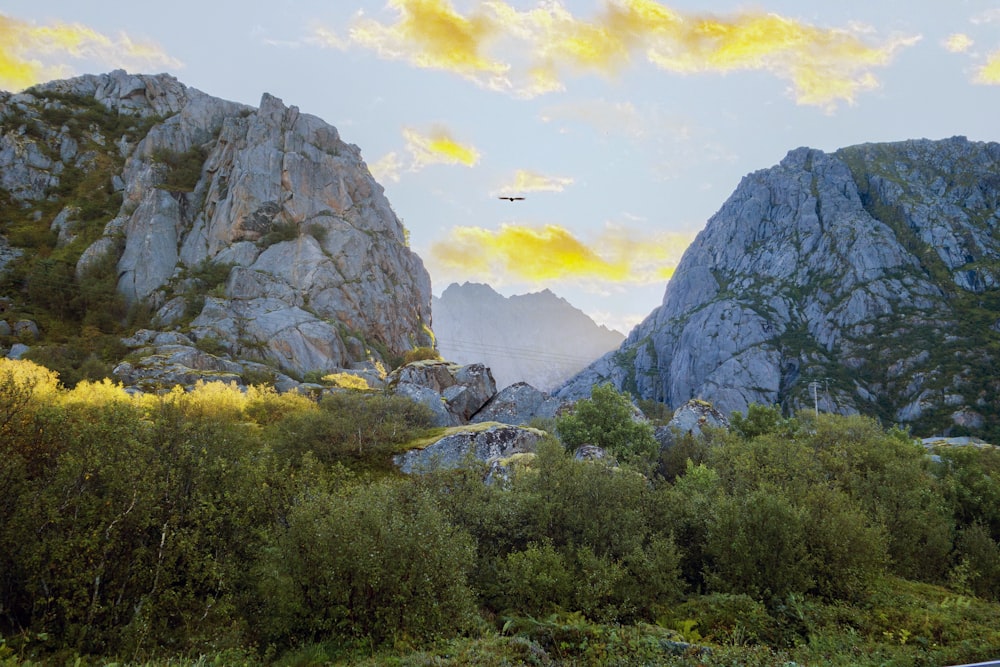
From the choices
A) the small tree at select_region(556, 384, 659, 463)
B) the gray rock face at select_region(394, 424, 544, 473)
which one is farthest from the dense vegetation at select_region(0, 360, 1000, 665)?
A: the small tree at select_region(556, 384, 659, 463)

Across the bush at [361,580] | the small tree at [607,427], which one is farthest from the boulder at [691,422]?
the bush at [361,580]

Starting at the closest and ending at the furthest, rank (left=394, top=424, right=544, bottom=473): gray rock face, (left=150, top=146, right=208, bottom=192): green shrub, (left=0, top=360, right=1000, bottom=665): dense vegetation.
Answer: (left=0, top=360, right=1000, bottom=665): dense vegetation → (left=394, top=424, right=544, bottom=473): gray rock face → (left=150, top=146, right=208, bottom=192): green shrub

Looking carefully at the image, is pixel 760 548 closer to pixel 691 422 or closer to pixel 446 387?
pixel 691 422

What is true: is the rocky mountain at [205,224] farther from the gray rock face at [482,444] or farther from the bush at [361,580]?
the bush at [361,580]

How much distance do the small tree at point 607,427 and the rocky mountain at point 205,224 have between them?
63783mm

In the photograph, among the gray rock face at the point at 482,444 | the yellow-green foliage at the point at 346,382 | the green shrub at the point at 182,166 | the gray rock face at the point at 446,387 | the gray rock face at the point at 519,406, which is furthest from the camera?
the green shrub at the point at 182,166

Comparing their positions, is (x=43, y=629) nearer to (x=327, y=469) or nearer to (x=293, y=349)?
(x=327, y=469)

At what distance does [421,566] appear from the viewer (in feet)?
69.8

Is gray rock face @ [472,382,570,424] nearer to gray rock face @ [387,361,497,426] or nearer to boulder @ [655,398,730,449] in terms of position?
gray rock face @ [387,361,497,426]

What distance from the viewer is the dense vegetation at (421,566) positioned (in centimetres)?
1933

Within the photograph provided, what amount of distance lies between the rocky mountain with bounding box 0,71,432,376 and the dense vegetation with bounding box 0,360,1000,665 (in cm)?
7853

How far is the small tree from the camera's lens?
5817 centimetres

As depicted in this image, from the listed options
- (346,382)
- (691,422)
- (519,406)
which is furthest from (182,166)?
(691,422)

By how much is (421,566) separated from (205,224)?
137 meters
